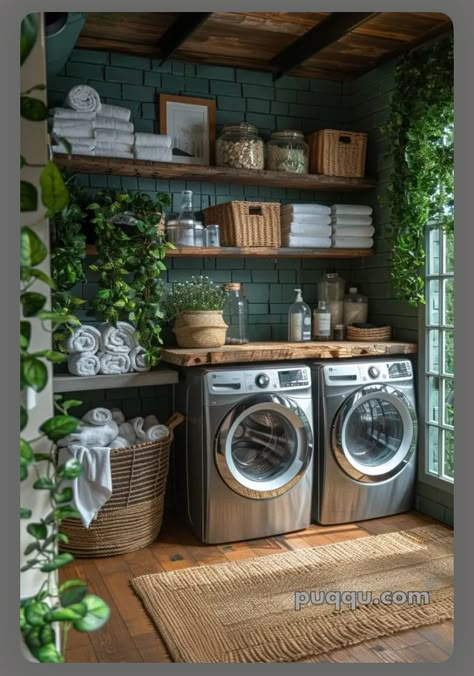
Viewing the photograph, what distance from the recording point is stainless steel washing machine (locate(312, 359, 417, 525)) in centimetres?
308

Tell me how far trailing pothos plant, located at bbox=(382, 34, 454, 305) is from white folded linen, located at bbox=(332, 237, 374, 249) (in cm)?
26

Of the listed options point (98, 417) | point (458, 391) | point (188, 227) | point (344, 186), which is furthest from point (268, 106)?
point (458, 391)

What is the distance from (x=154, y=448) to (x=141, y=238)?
1011mm

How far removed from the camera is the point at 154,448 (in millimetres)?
2865

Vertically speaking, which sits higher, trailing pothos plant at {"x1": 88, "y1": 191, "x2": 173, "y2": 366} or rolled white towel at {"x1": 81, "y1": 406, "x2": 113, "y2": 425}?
trailing pothos plant at {"x1": 88, "y1": 191, "x2": 173, "y2": 366}

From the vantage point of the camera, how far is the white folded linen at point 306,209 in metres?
3.37

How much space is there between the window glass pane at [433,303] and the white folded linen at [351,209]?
1.99 feet

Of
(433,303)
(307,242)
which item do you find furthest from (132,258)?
(433,303)

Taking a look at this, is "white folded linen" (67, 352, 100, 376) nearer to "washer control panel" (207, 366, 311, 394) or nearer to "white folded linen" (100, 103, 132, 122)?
"washer control panel" (207, 366, 311, 394)

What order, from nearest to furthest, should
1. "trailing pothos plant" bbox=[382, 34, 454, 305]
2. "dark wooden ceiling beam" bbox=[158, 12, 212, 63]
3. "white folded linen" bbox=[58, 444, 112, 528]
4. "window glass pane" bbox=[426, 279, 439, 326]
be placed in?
1. "white folded linen" bbox=[58, 444, 112, 528]
2. "dark wooden ceiling beam" bbox=[158, 12, 212, 63]
3. "trailing pothos plant" bbox=[382, 34, 454, 305]
4. "window glass pane" bbox=[426, 279, 439, 326]

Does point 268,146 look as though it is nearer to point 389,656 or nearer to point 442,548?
point 442,548

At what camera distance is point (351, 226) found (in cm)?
349

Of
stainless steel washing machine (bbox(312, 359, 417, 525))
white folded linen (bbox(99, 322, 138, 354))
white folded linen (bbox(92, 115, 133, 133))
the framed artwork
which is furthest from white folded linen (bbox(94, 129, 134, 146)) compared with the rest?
stainless steel washing machine (bbox(312, 359, 417, 525))

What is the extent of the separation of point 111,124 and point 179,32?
21.7 inches
